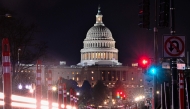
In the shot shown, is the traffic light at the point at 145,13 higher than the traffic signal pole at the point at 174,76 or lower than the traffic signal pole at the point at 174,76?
higher

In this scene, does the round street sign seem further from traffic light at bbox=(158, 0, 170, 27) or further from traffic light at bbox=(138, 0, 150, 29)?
traffic light at bbox=(138, 0, 150, 29)

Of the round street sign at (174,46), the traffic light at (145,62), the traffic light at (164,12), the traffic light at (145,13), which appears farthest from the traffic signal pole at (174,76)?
the traffic light at (145,62)

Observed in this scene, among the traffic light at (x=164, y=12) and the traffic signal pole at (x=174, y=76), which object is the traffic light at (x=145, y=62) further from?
the traffic signal pole at (x=174, y=76)

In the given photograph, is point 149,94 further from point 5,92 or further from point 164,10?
point 5,92

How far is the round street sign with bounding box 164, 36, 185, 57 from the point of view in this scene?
1764cm

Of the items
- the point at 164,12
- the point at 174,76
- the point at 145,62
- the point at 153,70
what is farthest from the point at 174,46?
the point at 145,62

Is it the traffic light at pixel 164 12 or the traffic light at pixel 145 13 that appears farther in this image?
the traffic light at pixel 145 13

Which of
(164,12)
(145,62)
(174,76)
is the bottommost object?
(174,76)

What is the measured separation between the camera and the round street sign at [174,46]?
17.6m

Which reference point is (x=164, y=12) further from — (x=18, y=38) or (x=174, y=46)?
(x=18, y=38)

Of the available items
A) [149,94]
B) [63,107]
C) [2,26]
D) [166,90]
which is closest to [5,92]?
[166,90]

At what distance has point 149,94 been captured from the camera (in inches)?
1791

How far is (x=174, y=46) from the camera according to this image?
17.7m

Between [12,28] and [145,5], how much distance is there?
22.6 meters
